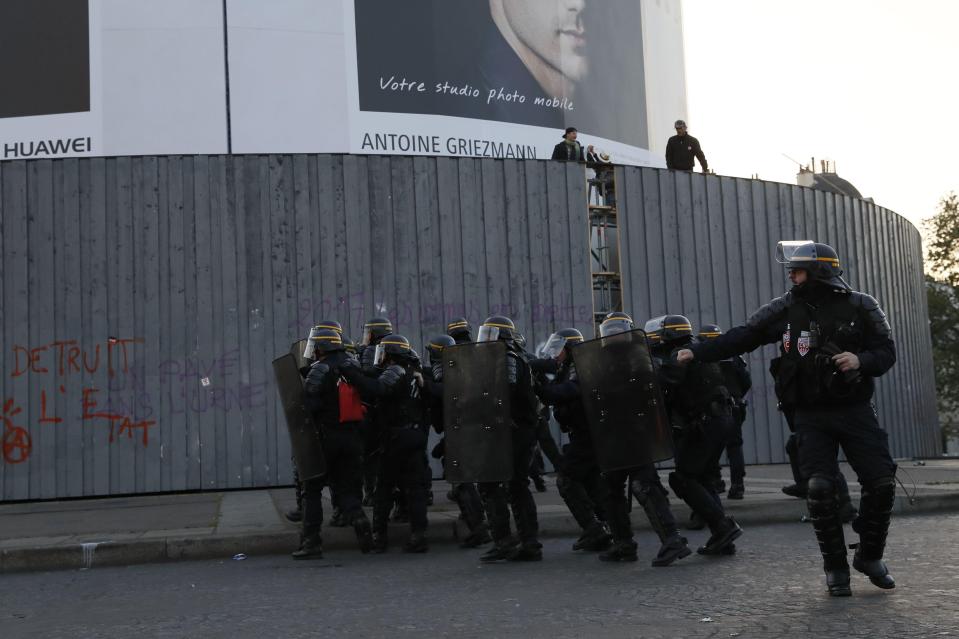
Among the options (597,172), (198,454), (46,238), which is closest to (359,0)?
(597,172)

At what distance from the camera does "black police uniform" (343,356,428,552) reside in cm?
859

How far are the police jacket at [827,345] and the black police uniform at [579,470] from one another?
2138mm

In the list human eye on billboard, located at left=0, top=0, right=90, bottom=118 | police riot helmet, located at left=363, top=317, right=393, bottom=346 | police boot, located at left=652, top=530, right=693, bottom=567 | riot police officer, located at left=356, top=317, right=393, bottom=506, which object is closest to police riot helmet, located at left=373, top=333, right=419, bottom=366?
riot police officer, located at left=356, top=317, right=393, bottom=506

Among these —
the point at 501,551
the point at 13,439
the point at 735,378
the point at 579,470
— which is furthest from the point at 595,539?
the point at 13,439

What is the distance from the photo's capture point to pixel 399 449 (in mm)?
8680

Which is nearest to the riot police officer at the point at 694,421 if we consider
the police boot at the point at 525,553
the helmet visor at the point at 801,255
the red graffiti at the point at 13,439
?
the police boot at the point at 525,553

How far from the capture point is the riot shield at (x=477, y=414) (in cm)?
793

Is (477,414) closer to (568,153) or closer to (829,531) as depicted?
(829,531)

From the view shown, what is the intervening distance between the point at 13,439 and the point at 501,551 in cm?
830

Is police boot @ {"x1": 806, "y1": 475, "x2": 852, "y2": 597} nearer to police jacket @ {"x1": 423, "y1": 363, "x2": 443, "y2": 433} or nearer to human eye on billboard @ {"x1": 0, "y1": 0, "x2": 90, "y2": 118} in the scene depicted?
police jacket @ {"x1": 423, "y1": 363, "x2": 443, "y2": 433}

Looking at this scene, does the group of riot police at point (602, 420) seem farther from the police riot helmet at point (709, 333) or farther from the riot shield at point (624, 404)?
the police riot helmet at point (709, 333)

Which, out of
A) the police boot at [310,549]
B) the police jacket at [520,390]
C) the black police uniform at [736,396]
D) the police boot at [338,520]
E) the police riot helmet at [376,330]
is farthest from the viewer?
the black police uniform at [736,396]

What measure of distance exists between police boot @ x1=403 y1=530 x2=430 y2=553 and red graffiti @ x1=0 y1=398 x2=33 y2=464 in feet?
23.2

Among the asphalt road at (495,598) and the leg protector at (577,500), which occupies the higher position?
the leg protector at (577,500)
